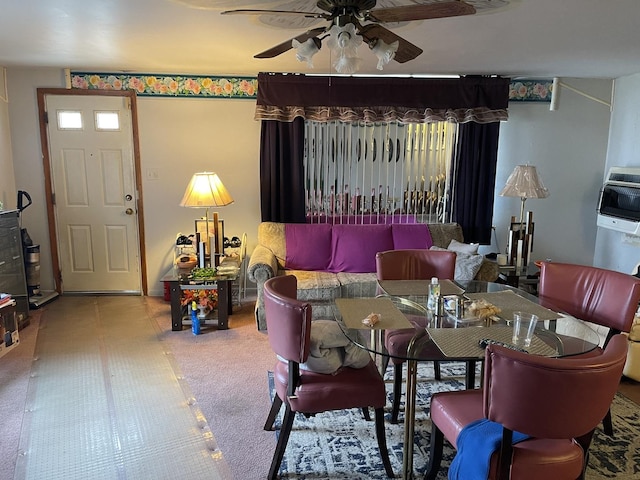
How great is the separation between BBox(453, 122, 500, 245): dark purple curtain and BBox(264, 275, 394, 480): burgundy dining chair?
305 cm

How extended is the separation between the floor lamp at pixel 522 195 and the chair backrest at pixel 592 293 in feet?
4.99

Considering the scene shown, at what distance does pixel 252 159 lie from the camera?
4.77 metres

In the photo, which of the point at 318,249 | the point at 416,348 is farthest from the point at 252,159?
the point at 416,348

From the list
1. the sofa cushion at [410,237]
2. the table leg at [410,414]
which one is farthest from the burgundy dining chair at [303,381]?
the sofa cushion at [410,237]

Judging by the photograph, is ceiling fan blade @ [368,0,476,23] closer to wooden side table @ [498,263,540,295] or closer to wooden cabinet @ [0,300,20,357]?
wooden side table @ [498,263,540,295]

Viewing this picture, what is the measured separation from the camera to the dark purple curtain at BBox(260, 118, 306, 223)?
4555 millimetres

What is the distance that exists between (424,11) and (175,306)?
3003 mm

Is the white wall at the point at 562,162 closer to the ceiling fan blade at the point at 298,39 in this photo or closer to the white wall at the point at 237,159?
the white wall at the point at 237,159

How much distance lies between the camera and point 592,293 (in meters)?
2.56

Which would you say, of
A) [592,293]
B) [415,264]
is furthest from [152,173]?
[592,293]

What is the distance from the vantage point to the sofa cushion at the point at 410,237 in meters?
4.43

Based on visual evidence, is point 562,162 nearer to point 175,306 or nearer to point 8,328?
point 175,306

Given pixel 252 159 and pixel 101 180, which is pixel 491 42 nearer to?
pixel 252 159

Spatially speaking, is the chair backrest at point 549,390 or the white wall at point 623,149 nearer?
the chair backrest at point 549,390
